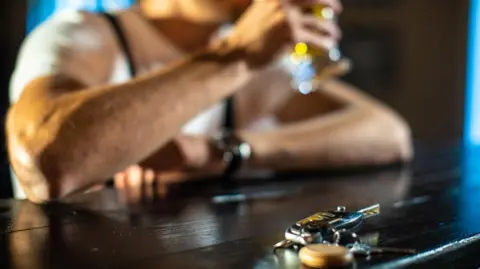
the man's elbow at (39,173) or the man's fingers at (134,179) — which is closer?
the man's elbow at (39,173)

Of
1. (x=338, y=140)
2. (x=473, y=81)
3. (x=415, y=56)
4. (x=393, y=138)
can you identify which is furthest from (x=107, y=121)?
(x=473, y=81)

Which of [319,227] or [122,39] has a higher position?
Result: [122,39]

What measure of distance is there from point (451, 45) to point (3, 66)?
1989 mm

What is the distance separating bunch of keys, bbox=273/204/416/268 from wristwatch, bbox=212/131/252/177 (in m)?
0.43

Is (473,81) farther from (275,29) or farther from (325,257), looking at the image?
(325,257)

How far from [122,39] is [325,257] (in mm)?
720

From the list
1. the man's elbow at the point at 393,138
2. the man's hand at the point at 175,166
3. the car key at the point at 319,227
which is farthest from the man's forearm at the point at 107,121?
the man's elbow at the point at 393,138

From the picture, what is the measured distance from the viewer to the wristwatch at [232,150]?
3.43 ft

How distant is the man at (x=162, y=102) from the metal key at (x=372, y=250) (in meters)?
0.39

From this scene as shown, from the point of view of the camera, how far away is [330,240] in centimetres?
58

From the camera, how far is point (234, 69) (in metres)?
0.96

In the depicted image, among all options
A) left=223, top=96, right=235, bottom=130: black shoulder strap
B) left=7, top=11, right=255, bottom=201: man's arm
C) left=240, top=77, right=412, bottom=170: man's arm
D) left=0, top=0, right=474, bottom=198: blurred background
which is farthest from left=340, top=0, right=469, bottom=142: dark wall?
left=7, top=11, right=255, bottom=201: man's arm

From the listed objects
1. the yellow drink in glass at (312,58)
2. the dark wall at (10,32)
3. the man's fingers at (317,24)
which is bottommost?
the yellow drink in glass at (312,58)

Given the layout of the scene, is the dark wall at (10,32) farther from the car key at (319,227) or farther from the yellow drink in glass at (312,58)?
the car key at (319,227)
